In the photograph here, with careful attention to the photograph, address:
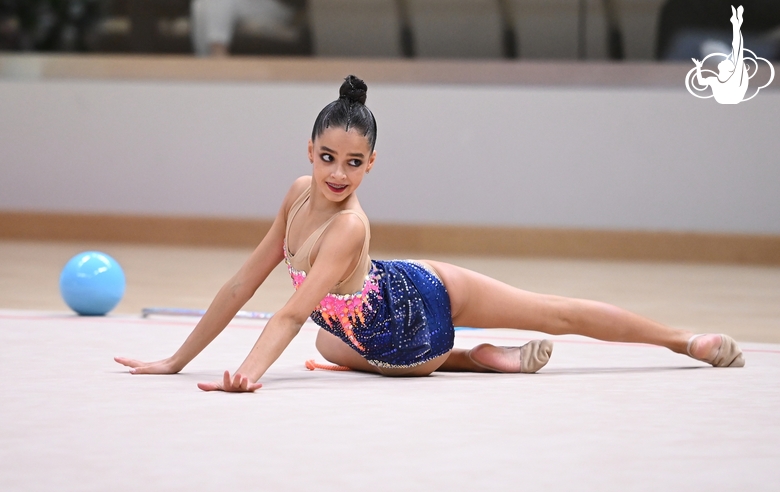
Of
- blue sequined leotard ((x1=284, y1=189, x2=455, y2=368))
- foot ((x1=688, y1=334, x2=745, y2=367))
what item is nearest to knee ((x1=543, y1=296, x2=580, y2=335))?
blue sequined leotard ((x1=284, y1=189, x2=455, y2=368))

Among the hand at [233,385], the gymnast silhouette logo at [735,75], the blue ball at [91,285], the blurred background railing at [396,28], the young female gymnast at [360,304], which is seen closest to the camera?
the hand at [233,385]

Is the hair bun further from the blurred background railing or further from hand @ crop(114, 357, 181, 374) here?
the blurred background railing

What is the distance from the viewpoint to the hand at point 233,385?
223 cm

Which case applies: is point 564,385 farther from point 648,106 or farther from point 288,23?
point 288,23

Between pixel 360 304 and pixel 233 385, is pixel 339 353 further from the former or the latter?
pixel 233 385

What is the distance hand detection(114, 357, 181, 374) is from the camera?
8.26ft

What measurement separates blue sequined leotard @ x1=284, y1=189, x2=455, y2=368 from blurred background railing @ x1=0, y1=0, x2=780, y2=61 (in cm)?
437

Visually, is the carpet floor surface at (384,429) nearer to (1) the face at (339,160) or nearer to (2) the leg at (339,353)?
(2) the leg at (339,353)

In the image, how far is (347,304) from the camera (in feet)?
8.25

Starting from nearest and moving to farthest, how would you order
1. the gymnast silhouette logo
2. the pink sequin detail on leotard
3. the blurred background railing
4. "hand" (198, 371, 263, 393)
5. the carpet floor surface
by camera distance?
the carpet floor surface → "hand" (198, 371, 263, 393) → the pink sequin detail on leotard → the gymnast silhouette logo → the blurred background railing

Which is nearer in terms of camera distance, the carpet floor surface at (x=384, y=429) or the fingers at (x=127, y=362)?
the carpet floor surface at (x=384, y=429)

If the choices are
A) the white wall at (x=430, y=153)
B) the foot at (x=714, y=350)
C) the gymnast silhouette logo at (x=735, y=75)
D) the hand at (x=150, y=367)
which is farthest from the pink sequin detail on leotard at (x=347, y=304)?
the gymnast silhouette logo at (x=735, y=75)

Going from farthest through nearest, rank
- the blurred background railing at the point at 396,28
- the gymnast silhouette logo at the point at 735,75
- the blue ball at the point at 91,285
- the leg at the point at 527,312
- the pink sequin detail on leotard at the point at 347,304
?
1. the blurred background railing at the point at 396,28
2. the gymnast silhouette logo at the point at 735,75
3. the blue ball at the point at 91,285
4. the leg at the point at 527,312
5. the pink sequin detail on leotard at the point at 347,304

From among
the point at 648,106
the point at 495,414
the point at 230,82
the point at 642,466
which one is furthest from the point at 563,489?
the point at 230,82
